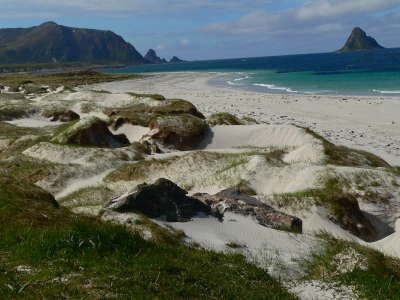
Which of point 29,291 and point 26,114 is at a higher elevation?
point 29,291

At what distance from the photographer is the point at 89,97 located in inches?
1606

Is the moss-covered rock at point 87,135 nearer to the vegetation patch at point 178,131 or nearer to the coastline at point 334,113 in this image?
the vegetation patch at point 178,131

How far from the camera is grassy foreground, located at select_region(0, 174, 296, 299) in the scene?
4988 millimetres

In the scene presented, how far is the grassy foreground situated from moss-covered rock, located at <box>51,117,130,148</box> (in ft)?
48.3

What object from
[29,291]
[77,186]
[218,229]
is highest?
[29,291]

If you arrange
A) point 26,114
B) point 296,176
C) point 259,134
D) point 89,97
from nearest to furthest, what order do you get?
point 296,176, point 259,134, point 26,114, point 89,97

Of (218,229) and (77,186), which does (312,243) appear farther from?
(77,186)

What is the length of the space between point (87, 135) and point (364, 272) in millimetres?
18232

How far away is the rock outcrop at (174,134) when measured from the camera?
2350cm


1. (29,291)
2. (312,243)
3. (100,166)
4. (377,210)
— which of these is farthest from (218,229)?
(100,166)

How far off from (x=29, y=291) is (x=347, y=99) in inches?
1802

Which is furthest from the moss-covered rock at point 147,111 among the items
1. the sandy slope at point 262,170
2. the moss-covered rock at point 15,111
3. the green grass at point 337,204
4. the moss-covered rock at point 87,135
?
the green grass at point 337,204

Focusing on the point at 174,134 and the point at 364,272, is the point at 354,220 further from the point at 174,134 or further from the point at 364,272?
the point at 174,134

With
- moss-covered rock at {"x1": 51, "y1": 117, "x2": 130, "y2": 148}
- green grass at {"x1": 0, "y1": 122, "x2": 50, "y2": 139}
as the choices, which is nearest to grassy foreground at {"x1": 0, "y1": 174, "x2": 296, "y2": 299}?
moss-covered rock at {"x1": 51, "y1": 117, "x2": 130, "y2": 148}
